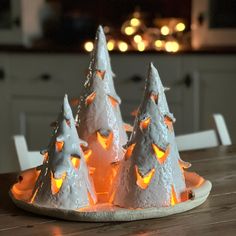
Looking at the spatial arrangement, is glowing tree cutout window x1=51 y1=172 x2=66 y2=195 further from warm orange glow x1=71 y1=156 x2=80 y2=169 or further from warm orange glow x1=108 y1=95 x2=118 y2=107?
warm orange glow x1=108 y1=95 x2=118 y2=107

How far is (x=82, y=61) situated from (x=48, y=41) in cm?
40

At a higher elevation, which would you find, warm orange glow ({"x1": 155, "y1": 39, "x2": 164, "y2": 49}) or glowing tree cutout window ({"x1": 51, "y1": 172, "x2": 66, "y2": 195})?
warm orange glow ({"x1": 155, "y1": 39, "x2": 164, "y2": 49})

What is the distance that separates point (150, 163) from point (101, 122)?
171mm

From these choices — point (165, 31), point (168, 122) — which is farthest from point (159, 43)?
point (168, 122)

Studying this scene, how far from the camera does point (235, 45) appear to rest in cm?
295

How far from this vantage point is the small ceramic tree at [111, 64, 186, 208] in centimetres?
103

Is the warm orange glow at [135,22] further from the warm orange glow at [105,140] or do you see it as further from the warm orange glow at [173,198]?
the warm orange glow at [173,198]

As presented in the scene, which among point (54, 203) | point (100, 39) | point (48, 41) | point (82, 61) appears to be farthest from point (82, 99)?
point (48, 41)

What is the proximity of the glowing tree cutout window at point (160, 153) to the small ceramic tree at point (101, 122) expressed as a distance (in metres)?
0.11

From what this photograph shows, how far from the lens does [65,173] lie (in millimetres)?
1025

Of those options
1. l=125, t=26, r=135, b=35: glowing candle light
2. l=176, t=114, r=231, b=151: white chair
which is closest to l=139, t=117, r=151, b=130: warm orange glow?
l=176, t=114, r=231, b=151: white chair

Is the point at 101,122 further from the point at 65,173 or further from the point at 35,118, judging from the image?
the point at 35,118

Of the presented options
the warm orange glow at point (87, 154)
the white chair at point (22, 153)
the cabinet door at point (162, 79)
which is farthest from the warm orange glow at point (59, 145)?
the cabinet door at point (162, 79)

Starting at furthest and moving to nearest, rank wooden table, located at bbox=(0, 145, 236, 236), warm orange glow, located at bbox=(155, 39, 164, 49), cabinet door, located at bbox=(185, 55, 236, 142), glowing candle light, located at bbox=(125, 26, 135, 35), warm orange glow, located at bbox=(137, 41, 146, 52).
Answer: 1. glowing candle light, located at bbox=(125, 26, 135, 35)
2. warm orange glow, located at bbox=(155, 39, 164, 49)
3. warm orange glow, located at bbox=(137, 41, 146, 52)
4. cabinet door, located at bbox=(185, 55, 236, 142)
5. wooden table, located at bbox=(0, 145, 236, 236)
